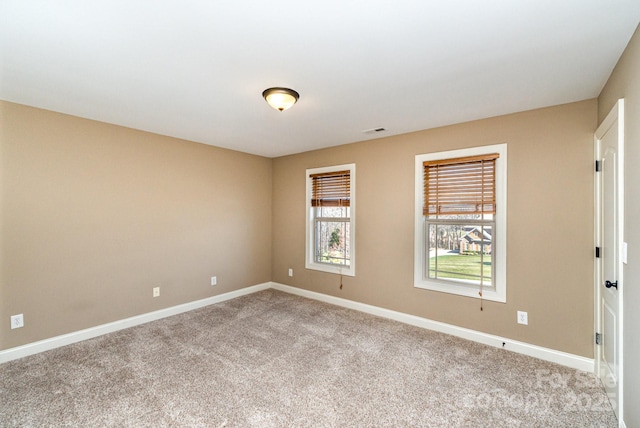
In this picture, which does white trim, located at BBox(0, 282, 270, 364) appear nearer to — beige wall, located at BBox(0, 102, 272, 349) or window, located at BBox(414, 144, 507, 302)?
beige wall, located at BBox(0, 102, 272, 349)

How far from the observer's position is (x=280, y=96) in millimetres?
2438

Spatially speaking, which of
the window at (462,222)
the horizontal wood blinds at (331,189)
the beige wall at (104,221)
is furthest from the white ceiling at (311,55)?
the horizontal wood blinds at (331,189)

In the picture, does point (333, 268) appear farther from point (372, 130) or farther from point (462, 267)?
point (372, 130)

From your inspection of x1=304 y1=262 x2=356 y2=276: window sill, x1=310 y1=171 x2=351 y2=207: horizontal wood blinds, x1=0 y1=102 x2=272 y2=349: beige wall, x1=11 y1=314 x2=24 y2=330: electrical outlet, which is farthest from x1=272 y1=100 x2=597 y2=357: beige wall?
x1=11 y1=314 x2=24 y2=330: electrical outlet

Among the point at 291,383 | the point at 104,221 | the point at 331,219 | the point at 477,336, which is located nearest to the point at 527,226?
the point at 477,336

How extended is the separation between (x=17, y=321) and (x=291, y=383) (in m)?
2.77

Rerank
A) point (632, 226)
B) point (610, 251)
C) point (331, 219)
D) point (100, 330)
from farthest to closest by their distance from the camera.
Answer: point (331, 219) < point (100, 330) < point (610, 251) < point (632, 226)

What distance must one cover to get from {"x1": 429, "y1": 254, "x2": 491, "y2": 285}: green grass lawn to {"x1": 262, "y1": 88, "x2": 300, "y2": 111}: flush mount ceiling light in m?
2.56

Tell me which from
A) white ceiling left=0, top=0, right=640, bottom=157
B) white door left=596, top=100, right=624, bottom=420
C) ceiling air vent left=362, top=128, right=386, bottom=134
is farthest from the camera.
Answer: ceiling air vent left=362, top=128, right=386, bottom=134

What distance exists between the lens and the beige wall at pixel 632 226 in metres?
1.67

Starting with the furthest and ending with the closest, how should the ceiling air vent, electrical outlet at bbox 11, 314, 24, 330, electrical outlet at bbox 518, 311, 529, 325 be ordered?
the ceiling air vent → electrical outlet at bbox 518, 311, 529, 325 → electrical outlet at bbox 11, 314, 24, 330

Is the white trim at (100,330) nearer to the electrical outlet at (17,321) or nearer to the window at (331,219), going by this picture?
the electrical outlet at (17,321)

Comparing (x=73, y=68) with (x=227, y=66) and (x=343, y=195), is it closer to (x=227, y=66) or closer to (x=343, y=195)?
(x=227, y=66)

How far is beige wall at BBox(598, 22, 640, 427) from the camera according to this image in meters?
1.67
